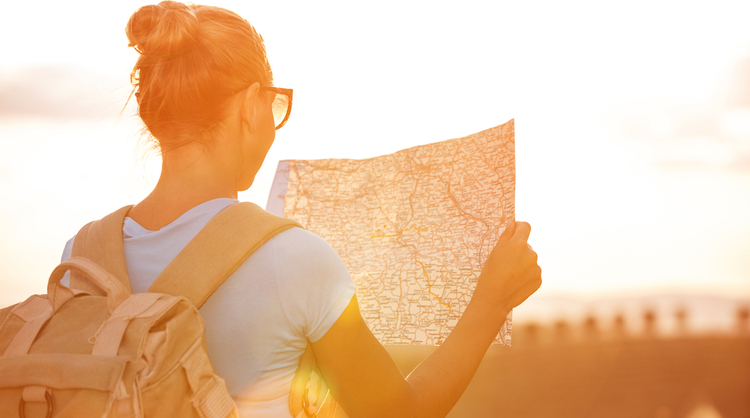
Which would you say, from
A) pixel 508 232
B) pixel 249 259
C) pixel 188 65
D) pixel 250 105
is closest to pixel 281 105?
pixel 250 105

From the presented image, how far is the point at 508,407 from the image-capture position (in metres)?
43.0

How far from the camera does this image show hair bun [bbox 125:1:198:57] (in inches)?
62.6

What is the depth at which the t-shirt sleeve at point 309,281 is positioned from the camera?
1.36m

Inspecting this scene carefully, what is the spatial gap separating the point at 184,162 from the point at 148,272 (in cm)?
35

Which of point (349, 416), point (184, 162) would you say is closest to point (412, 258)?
point (349, 416)

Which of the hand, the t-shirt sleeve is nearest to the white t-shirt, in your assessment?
the t-shirt sleeve

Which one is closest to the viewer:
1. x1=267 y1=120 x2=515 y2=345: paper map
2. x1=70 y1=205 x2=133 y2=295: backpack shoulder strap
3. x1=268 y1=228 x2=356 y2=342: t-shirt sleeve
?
x1=268 y1=228 x2=356 y2=342: t-shirt sleeve

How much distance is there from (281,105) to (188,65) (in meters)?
0.41

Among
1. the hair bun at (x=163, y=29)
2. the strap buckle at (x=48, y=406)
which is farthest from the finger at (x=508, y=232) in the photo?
the strap buckle at (x=48, y=406)

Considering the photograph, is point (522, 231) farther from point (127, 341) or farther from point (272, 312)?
point (127, 341)

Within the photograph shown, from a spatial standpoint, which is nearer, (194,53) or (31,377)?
(31,377)

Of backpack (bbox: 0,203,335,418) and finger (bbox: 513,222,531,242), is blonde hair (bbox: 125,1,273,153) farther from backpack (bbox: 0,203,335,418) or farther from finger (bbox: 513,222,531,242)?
finger (bbox: 513,222,531,242)

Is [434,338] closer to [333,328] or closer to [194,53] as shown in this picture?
[333,328]

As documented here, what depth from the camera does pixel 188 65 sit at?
1.60 m
